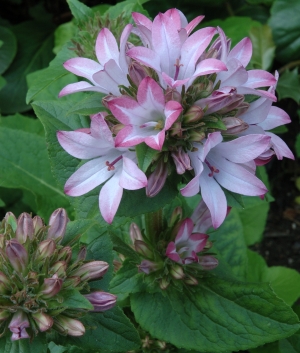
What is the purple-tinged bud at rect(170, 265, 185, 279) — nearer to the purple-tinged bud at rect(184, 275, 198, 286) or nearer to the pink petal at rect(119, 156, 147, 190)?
the purple-tinged bud at rect(184, 275, 198, 286)

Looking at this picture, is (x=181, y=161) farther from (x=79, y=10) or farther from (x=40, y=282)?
(x=79, y=10)

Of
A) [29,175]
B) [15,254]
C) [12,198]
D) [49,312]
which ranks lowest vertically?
[12,198]

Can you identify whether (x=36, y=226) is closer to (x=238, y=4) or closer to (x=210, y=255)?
(x=210, y=255)

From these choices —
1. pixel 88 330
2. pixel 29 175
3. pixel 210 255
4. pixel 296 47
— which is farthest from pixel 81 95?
pixel 296 47

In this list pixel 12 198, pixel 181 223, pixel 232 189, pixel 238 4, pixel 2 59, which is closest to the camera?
pixel 232 189

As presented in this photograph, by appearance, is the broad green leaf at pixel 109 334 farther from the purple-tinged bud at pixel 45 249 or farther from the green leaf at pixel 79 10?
the green leaf at pixel 79 10

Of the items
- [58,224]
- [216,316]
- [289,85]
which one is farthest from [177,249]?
[289,85]

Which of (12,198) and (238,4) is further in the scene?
(238,4)
